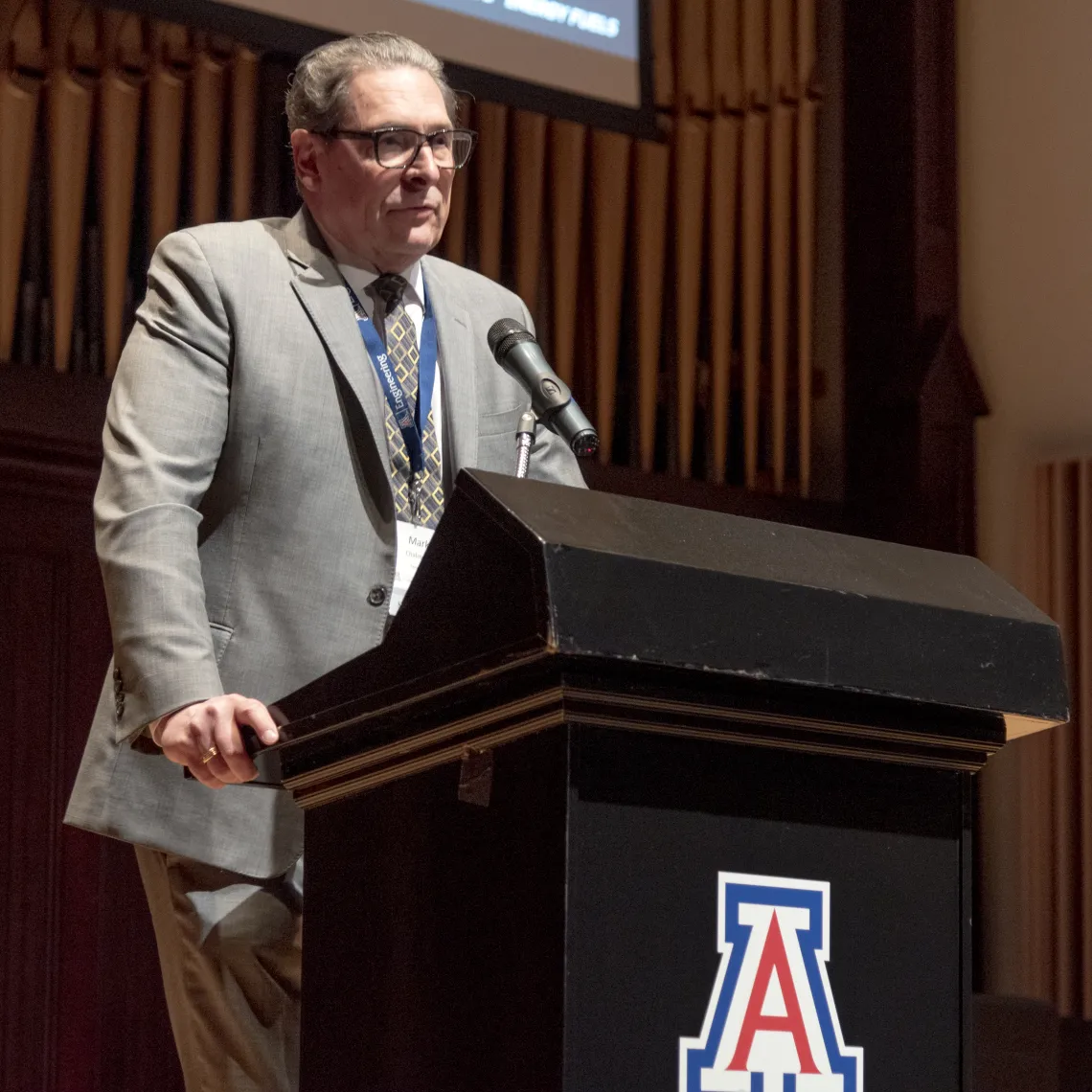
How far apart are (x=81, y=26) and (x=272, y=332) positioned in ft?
6.59

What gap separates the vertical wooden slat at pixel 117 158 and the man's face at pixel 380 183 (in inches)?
61.6

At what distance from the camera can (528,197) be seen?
4.26 metres

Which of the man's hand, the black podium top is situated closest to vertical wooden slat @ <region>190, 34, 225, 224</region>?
the man's hand

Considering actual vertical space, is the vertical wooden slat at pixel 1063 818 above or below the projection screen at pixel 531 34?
below

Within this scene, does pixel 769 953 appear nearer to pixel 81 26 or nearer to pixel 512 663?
pixel 512 663

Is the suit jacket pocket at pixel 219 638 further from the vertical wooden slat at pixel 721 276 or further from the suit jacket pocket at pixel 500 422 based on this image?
the vertical wooden slat at pixel 721 276

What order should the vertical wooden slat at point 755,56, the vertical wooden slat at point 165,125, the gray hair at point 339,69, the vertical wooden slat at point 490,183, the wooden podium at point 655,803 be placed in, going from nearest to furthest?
the wooden podium at point 655,803 → the gray hair at point 339,69 → the vertical wooden slat at point 165,125 → the vertical wooden slat at point 490,183 → the vertical wooden slat at point 755,56

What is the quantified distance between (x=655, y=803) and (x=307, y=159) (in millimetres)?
1113

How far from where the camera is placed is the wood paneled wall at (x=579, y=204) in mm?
3572

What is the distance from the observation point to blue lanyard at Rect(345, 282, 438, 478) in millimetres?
1958

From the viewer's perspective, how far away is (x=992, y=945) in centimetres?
440

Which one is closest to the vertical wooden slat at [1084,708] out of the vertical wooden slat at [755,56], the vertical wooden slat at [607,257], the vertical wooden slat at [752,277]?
the vertical wooden slat at [752,277]

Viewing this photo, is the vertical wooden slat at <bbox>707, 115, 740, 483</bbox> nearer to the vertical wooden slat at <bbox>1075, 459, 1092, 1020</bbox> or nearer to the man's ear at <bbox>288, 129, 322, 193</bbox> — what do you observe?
the vertical wooden slat at <bbox>1075, 459, 1092, 1020</bbox>

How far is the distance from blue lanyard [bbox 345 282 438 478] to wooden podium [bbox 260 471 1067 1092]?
1.82 ft
